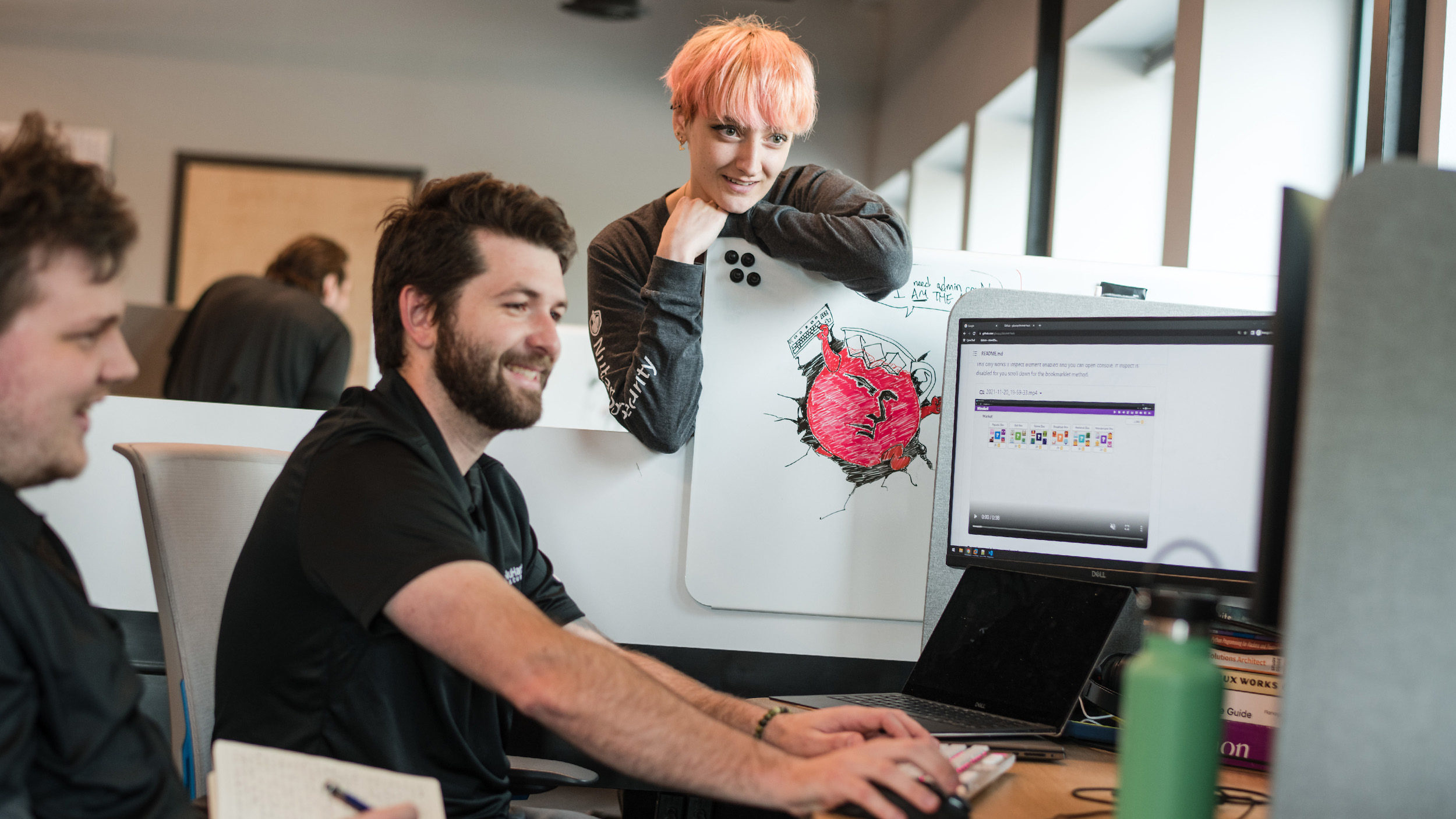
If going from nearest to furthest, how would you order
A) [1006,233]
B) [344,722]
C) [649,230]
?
[344,722] < [649,230] < [1006,233]

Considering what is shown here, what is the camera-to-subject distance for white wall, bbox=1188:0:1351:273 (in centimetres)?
255

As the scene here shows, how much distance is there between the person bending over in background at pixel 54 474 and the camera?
0.78m

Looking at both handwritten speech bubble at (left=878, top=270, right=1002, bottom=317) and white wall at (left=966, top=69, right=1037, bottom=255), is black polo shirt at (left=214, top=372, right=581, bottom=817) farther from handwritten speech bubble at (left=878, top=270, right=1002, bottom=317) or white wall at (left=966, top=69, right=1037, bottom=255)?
white wall at (left=966, top=69, right=1037, bottom=255)

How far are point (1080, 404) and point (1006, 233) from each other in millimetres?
3135

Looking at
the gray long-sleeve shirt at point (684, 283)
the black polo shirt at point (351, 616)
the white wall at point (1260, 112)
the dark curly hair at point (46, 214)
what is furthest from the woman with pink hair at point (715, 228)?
the white wall at point (1260, 112)

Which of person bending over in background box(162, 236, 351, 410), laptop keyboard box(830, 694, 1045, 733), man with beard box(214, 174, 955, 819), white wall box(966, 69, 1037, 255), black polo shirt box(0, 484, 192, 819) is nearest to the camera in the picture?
black polo shirt box(0, 484, 192, 819)

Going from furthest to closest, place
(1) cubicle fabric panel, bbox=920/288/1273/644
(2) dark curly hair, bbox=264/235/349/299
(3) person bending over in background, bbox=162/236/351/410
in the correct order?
(2) dark curly hair, bbox=264/235/349/299 < (3) person bending over in background, bbox=162/236/351/410 < (1) cubicle fabric panel, bbox=920/288/1273/644

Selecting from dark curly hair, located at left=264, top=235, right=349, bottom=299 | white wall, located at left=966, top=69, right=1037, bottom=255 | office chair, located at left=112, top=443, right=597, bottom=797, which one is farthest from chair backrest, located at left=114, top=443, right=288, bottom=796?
white wall, located at left=966, top=69, right=1037, bottom=255

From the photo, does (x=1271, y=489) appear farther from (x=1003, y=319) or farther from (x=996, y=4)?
(x=996, y=4)

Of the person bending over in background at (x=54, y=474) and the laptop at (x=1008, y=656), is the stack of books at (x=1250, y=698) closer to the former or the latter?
the laptop at (x=1008, y=656)

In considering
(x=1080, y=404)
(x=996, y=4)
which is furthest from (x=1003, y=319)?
(x=996, y=4)

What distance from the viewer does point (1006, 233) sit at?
14.1 feet

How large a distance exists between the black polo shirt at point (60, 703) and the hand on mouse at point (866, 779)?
0.48 m

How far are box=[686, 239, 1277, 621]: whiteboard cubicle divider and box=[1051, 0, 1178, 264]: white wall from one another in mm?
1917
